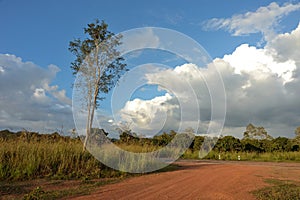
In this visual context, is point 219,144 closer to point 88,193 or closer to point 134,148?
point 134,148

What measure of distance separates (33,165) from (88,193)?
3.05 m

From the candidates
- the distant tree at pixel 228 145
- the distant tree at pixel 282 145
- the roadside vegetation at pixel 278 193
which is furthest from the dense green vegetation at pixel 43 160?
the distant tree at pixel 282 145

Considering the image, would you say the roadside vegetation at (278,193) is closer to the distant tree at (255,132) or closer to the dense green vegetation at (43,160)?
the dense green vegetation at (43,160)

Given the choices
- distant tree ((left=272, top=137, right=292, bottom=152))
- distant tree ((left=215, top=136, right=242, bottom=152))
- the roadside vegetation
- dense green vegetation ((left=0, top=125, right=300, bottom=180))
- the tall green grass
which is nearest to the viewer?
the roadside vegetation

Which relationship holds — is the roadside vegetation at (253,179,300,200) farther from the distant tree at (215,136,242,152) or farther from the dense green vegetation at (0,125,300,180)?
the distant tree at (215,136,242,152)

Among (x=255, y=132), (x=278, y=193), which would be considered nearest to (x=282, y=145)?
(x=255, y=132)

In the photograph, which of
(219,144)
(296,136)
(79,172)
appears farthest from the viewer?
(296,136)

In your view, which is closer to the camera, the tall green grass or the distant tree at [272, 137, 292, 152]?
the tall green grass

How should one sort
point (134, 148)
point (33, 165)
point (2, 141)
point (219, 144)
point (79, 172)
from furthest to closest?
point (219, 144) < point (134, 148) < point (2, 141) < point (79, 172) < point (33, 165)

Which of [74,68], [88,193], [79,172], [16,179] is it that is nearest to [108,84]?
[74,68]

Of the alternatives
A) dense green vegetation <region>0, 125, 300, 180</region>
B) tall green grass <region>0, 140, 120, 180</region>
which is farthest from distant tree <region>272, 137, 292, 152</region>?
tall green grass <region>0, 140, 120, 180</region>

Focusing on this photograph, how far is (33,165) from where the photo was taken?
8.70m

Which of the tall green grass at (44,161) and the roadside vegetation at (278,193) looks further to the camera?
the tall green grass at (44,161)

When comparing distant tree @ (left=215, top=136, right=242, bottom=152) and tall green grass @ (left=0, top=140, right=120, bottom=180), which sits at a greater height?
distant tree @ (left=215, top=136, right=242, bottom=152)
